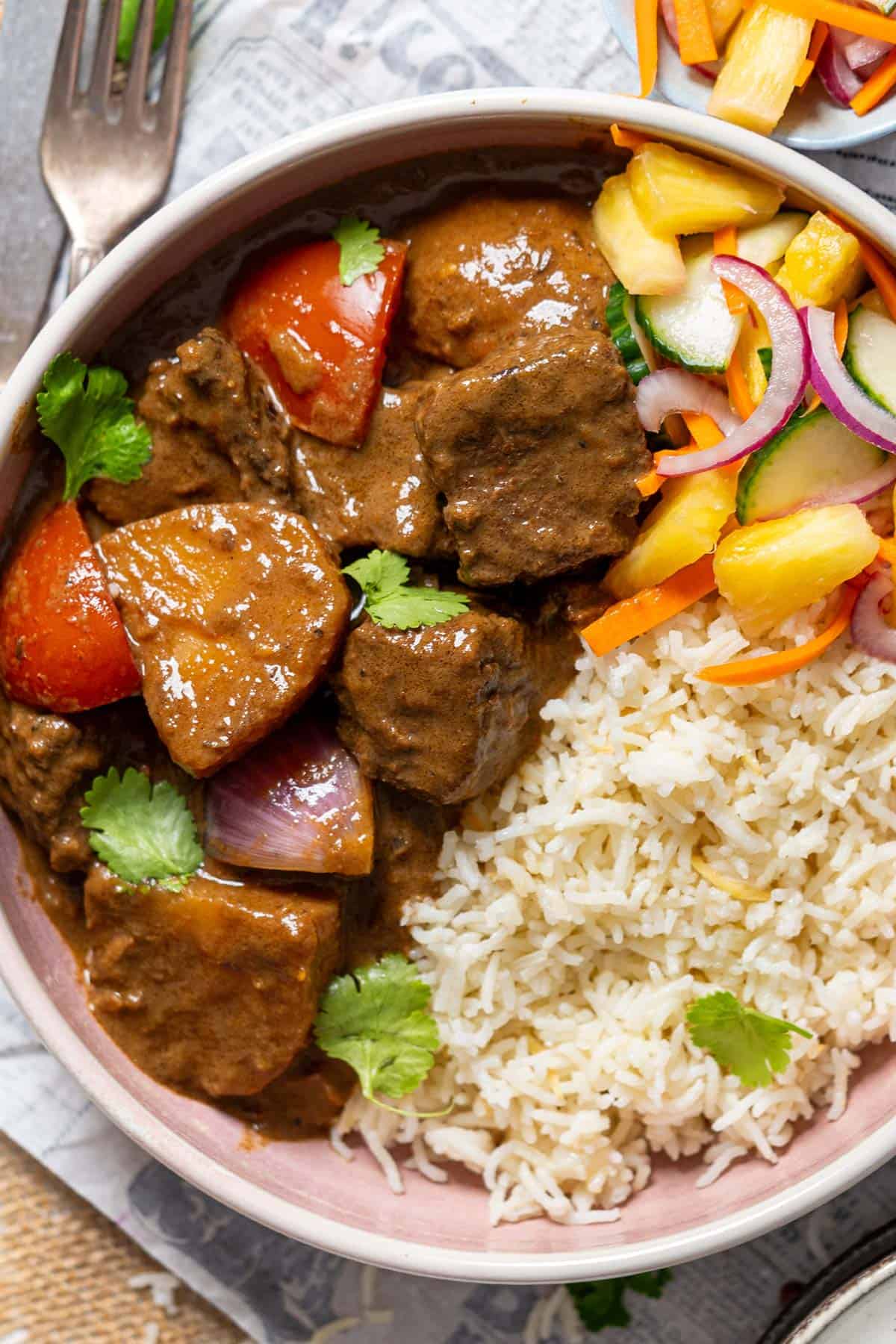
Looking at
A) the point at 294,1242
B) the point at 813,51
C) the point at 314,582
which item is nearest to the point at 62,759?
the point at 314,582

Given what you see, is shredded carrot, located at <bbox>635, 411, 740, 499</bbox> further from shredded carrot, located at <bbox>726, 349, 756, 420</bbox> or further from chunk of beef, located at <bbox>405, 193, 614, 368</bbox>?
chunk of beef, located at <bbox>405, 193, 614, 368</bbox>

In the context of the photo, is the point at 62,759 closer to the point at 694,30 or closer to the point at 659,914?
the point at 659,914

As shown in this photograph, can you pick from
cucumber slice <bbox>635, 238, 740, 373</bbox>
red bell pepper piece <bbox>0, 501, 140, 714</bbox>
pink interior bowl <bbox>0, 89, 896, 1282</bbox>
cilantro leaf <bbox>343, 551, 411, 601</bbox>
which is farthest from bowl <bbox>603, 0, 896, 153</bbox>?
red bell pepper piece <bbox>0, 501, 140, 714</bbox>

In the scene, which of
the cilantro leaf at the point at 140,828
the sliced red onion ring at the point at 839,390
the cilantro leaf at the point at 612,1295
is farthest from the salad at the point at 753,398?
the cilantro leaf at the point at 612,1295

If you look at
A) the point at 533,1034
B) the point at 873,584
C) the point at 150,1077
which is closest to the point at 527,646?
the point at 873,584

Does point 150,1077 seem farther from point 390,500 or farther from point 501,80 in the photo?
point 501,80

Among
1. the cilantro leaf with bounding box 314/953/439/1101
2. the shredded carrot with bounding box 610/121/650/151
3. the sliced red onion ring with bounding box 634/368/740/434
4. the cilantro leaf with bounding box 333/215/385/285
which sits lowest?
the cilantro leaf with bounding box 314/953/439/1101

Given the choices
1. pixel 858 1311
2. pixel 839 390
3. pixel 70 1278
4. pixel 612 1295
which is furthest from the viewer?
pixel 70 1278

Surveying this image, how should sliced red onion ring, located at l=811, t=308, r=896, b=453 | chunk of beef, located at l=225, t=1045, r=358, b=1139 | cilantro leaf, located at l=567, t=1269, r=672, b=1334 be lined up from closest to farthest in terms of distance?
1. sliced red onion ring, located at l=811, t=308, r=896, b=453
2. chunk of beef, located at l=225, t=1045, r=358, b=1139
3. cilantro leaf, located at l=567, t=1269, r=672, b=1334

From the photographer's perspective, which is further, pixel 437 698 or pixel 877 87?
pixel 877 87
